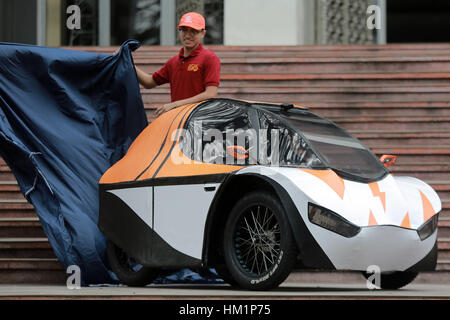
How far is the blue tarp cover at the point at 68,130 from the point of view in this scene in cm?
954

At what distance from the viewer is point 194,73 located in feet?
31.9

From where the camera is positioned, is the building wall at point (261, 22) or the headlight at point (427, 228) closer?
the headlight at point (427, 228)

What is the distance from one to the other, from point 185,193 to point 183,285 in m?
1.17

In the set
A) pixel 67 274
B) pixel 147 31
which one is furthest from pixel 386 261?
pixel 147 31

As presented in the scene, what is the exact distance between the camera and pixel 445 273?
33.2 feet

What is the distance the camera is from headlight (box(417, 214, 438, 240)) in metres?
8.05

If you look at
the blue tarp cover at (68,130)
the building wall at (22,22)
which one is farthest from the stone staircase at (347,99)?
the building wall at (22,22)

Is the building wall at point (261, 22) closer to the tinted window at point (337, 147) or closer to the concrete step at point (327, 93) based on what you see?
the concrete step at point (327, 93)

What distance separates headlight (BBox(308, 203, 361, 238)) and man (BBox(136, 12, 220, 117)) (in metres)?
2.29

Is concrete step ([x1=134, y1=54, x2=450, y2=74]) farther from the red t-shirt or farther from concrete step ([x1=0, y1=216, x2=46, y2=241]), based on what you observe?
the red t-shirt

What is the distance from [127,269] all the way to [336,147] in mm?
2258

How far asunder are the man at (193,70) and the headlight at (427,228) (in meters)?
2.44

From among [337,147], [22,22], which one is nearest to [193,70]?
[337,147]

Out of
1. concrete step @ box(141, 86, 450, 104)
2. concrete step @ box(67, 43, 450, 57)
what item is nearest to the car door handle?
concrete step @ box(141, 86, 450, 104)
